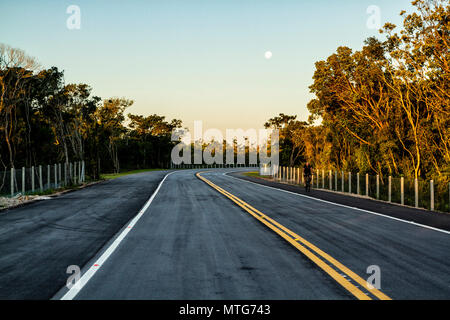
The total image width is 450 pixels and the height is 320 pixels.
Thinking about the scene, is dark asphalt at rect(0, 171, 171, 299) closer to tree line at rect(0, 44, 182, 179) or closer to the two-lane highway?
the two-lane highway

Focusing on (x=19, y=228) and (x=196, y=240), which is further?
(x=19, y=228)

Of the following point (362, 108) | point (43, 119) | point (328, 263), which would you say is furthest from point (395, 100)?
point (43, 119)

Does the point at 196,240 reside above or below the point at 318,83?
below

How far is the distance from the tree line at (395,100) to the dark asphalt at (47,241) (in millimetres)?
16832

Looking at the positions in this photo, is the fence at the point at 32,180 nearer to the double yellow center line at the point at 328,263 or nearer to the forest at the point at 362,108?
the forest at the point at 362,108

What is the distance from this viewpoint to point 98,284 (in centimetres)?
544

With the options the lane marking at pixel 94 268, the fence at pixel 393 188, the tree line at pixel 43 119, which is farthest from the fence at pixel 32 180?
the fence at pixel 393 188

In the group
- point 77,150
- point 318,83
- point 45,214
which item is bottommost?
point 45,214

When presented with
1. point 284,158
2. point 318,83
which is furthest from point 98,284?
point 284,158

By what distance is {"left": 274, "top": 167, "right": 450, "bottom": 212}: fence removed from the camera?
16.0m

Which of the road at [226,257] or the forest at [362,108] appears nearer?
the road at [226,257]

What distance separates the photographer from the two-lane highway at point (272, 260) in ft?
16.7

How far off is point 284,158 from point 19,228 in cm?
4548

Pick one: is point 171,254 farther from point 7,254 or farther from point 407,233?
point 407,233
